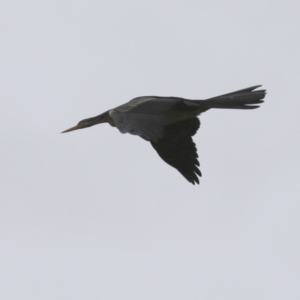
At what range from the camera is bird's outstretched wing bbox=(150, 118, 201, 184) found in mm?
17828

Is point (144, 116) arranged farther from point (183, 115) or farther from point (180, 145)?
point (180, 145)

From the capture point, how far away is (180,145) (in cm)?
1786

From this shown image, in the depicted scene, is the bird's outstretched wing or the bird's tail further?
the bird's outstretched wing

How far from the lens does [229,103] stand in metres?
17.4

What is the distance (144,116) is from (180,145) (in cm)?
245

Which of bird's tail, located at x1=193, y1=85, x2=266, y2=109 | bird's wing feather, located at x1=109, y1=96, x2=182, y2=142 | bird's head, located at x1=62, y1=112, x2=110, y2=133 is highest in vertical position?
bird's head, located at x1=62, y1=112, x2=110, y2=133

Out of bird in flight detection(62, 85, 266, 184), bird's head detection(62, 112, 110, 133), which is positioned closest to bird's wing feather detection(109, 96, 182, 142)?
bird in flight detection(62, 85, 266, 184)

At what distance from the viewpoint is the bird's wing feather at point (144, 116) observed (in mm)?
14945

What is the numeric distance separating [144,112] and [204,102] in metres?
2.02

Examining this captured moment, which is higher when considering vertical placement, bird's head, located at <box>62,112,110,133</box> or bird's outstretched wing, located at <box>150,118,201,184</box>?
bird's head, located at <box>62,112,110,133</box>

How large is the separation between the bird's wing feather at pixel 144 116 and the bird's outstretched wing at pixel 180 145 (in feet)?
3.44

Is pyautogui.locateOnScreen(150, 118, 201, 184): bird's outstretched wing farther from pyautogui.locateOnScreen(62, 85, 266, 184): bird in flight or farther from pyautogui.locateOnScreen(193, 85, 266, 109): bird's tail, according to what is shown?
pyautogui.locateOnScreen(193, 85, 266, 109): bird's tail

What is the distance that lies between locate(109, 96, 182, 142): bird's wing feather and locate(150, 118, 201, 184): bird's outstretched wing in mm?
1047

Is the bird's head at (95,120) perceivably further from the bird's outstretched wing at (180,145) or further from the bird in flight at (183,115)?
the bird's outstretched wing at (180,145)
